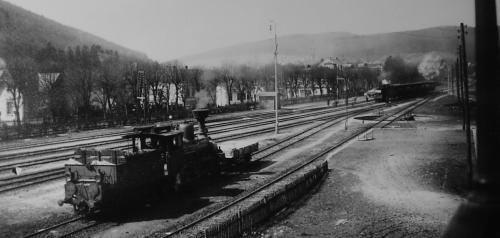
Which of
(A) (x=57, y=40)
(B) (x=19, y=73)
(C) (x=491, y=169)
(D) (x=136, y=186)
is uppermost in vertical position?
(A) (x=57, y=40)

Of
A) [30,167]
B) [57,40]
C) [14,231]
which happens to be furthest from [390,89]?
[57,40]

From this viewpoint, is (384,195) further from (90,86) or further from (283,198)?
(90,86)

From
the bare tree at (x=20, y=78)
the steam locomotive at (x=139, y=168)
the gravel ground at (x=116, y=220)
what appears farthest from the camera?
the bare tree at (x=20, y=78)

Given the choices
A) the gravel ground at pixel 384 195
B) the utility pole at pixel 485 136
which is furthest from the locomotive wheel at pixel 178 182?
the utility pole at pixel 485 136

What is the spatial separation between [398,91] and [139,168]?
74508 mm

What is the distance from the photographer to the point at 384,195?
1689 cm

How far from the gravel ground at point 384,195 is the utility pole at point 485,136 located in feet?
28.2

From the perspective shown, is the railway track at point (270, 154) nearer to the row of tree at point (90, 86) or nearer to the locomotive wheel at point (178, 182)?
the locomotive wheel at point (178, 182)

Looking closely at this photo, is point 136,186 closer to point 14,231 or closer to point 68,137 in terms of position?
point 14,231

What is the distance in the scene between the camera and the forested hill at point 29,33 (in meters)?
89.4

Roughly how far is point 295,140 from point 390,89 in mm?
51125

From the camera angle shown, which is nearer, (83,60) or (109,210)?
(109,210)

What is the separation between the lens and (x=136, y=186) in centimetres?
1500

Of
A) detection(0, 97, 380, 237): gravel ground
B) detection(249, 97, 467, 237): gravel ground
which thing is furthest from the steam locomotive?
detection(249, 97, 467, 237): gravel ground
